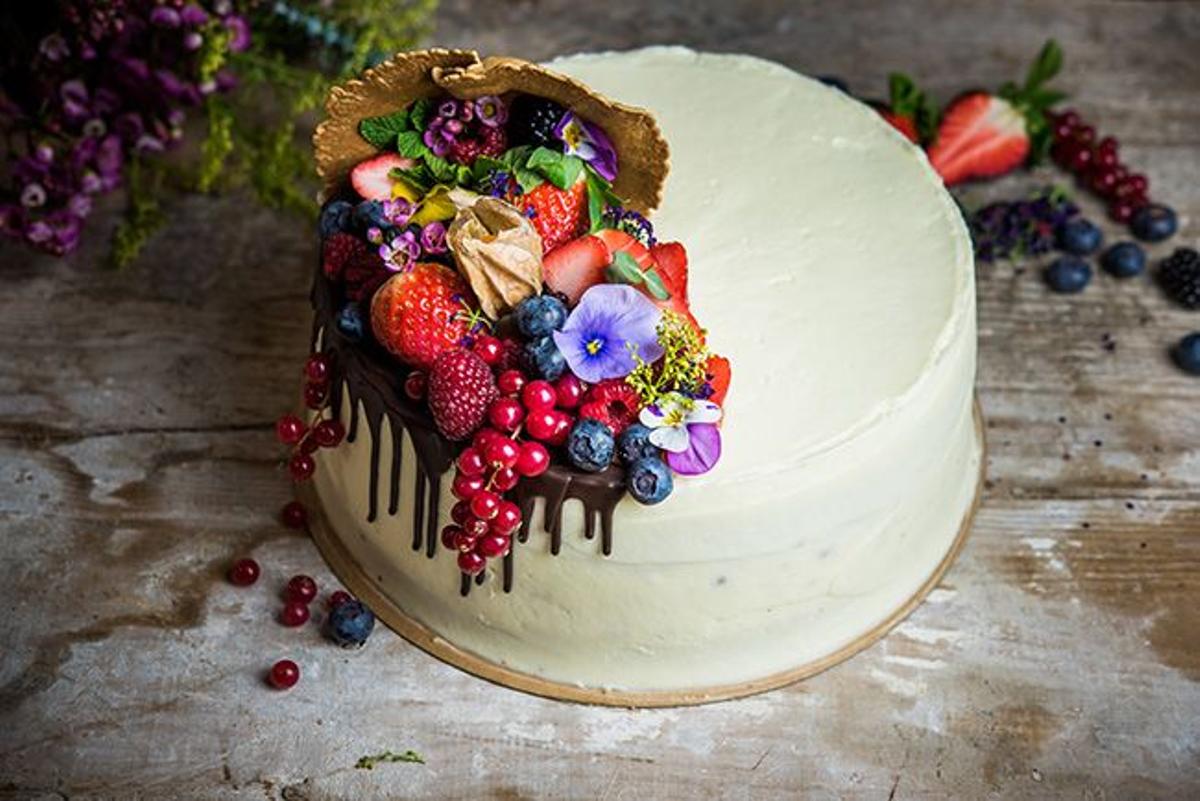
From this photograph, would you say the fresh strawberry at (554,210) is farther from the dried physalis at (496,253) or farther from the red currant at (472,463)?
the red currant at (472,463)

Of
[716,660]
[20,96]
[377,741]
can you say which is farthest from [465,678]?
[20,96]

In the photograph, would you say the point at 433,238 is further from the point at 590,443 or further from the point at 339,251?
the point at 590,443

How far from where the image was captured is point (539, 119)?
2354mm

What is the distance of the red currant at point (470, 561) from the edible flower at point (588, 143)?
0.54m

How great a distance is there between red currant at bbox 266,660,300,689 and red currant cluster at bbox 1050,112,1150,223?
69.2 inches

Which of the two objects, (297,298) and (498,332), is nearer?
(498,332)

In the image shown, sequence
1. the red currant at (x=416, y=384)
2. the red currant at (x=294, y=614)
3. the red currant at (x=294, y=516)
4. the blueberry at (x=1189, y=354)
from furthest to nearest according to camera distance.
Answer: the blueberry at (x=1189, y=354) → the red currant at (x=294, y=516) → the red currant at (x=294, y=614) → the red currant at (x=416, y=384)

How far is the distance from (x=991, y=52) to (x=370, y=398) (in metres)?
1.86

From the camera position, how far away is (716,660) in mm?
2490

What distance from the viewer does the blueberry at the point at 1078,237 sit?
3.20 meters

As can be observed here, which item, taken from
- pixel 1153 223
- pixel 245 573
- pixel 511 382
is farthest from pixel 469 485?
pixel 1153 223

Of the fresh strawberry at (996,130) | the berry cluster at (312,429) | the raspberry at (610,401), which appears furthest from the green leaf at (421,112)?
the fresh strawberry at (996,130)

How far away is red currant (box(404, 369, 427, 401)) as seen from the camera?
2.27m

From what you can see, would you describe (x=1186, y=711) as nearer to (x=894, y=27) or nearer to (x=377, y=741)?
(x=377, y=741)
